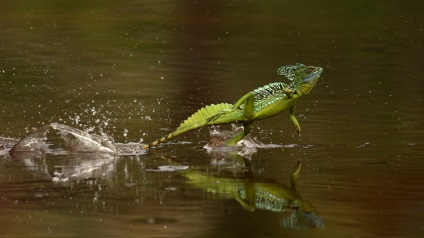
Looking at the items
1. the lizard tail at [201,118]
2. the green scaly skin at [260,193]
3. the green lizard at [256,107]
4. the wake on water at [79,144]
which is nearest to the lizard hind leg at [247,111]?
the green lizard at [256,107]

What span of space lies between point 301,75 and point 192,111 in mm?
2844

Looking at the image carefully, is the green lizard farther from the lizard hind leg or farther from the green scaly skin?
the green scaly skin

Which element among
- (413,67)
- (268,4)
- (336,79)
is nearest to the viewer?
(336,79)

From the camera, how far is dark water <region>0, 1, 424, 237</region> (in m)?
7.55

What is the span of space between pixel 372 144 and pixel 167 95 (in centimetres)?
384

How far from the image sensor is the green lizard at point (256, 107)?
32.2 feet

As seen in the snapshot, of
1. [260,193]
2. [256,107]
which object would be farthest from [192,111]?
[260,193]

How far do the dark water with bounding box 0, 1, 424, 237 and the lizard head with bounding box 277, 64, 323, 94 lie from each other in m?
0.58

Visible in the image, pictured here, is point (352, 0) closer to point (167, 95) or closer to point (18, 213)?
point (167, 95)

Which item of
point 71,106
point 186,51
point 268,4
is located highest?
point 268,4

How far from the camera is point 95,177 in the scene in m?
8.80

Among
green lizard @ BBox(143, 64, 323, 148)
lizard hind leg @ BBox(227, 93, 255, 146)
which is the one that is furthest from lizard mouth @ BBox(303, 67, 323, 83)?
lizard hind leg @ BBox(227, 93, 255, 146)

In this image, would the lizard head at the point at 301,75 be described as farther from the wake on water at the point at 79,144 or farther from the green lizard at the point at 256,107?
the wake on water at the point at 79,144

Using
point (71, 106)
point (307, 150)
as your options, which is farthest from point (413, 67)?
Result: point (307, 150)
